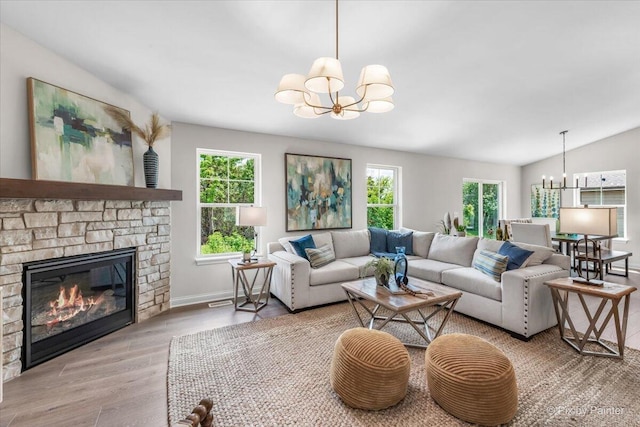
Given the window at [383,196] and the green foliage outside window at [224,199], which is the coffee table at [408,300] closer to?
the green foliage outside window at [224,199]

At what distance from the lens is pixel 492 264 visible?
3250mm

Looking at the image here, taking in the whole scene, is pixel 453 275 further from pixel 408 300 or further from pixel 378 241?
pixel 378 241

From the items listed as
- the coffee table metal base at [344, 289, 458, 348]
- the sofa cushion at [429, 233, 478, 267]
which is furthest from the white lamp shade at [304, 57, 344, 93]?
the sofa cushion at [429, 233, 478, 267]

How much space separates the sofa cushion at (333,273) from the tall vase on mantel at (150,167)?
209 centimetres

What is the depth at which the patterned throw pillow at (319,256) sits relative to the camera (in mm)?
3912

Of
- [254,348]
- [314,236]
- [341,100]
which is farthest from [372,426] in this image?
[314,236]

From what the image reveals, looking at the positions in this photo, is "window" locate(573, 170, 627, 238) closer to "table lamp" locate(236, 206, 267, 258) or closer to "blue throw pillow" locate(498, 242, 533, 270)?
"blue throw pillow" locate(498, 242, 533, 270)

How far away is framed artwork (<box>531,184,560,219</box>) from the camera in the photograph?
7035 millimetres

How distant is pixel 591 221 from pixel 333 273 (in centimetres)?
261

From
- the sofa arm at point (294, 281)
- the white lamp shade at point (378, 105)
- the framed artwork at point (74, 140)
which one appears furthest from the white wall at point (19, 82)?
the white lamp shade at point (378, 105)

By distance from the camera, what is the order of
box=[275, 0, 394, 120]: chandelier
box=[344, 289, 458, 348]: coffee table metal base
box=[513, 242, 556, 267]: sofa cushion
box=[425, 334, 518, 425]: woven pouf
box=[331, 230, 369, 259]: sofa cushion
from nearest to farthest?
box=[425, 334, 518, 425]: woven pouf, box=[275, 0, 394, 120]: chandelier, box=[344, 289, 458, 348]: coffee table metal base, box=[513, 242, 556, 267]: sofa cushion, box=[331, 230, 369, 259]: sofa cushion

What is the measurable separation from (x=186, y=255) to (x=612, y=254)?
21.9ft

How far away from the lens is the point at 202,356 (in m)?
2.55

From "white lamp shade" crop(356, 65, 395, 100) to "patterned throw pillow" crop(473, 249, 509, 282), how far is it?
7.41 ft
